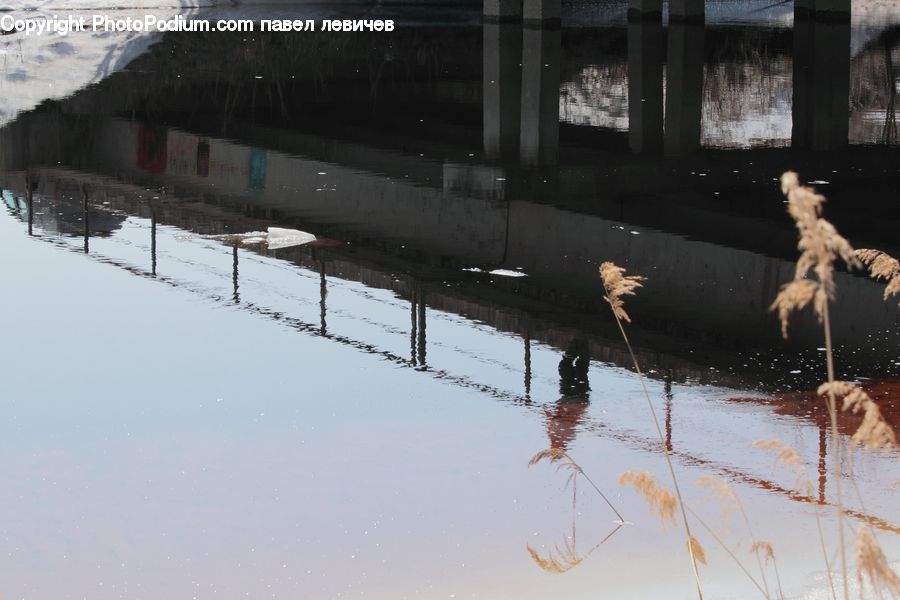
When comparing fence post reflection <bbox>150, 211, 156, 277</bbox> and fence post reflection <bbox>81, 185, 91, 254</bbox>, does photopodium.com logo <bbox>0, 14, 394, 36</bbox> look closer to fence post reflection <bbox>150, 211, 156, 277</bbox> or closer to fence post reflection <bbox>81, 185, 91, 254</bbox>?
fence post reflection <bbox>81, 185, 91, 254</bbox>

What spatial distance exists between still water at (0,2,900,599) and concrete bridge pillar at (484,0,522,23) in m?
14.0

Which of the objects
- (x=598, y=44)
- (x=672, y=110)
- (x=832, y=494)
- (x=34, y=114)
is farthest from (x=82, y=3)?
(x=832, y=494)

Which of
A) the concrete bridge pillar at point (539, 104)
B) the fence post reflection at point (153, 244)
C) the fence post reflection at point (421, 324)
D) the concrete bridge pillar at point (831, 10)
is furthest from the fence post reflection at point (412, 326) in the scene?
the concrete bridge pillar at point (831, 10)

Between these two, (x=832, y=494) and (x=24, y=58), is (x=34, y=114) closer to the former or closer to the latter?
(x=24, y=58)

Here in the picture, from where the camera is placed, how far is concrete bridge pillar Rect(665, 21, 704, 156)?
21.0 metres

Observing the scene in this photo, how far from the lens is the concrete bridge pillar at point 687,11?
38.8 metres

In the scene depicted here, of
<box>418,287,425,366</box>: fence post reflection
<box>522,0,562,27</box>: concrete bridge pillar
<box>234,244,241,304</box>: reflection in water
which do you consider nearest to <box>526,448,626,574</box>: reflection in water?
<box>418,287,425,366</box>: fence post reflection

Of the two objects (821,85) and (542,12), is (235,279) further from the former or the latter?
(542,12)

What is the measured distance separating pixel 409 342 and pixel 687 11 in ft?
98.8

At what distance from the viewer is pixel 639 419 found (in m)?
8.69

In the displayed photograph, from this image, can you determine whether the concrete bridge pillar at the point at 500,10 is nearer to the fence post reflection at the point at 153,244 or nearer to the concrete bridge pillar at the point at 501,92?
the concrete bridge pillar at the point at 501,92

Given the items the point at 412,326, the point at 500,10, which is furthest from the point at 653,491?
the point at 500,10

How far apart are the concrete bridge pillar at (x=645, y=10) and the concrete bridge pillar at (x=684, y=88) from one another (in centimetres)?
158

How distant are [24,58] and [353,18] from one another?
14.8m
